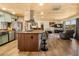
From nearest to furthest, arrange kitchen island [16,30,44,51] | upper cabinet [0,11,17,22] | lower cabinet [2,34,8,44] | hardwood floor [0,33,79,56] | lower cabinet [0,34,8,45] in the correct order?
hardwood floor [0,33,79,56] < upper cabinet [0,11,17,22] < kitchen island [16,30,44,51] < lower cabinet [0,34,8,45] < lower cabinet [2,34,8,44]

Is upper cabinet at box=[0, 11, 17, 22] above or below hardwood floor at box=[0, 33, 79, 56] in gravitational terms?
above

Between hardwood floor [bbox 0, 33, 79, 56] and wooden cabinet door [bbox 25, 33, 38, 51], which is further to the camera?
wooden cabinet door [bbox 25, 33, 38, 51]

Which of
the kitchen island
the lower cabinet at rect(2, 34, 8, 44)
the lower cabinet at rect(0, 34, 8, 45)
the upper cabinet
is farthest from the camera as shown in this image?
the lower cabinet at rect(2, 34, 8, 44)

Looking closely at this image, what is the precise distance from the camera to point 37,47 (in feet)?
16.5

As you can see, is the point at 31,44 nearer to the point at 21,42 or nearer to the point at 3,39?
the point at 21,42

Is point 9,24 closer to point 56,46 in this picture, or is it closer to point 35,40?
point 35,40

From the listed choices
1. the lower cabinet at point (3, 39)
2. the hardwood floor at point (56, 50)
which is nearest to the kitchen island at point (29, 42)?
the hardwood floor at point (56, 50)

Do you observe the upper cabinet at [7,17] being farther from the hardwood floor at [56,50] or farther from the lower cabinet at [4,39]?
the lower cabinet at [4,39]

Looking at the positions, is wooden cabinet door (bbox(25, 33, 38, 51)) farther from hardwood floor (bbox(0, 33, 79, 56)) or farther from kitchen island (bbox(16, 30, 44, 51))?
hardwood floor (bbox(0, 33, 79, 56))

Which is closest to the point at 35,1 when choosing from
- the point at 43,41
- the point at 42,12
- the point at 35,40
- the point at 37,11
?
the point at 42,12

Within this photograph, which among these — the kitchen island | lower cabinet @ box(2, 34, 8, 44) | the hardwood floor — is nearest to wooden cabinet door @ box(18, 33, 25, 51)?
the kitchen island

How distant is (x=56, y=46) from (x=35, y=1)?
3.45 metres

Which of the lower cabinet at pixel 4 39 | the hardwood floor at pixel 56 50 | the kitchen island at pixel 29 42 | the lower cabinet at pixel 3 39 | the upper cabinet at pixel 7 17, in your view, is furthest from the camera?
the lower cabinet at pixel 4 39

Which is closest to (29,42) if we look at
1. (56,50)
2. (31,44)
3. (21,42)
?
(31,44)
